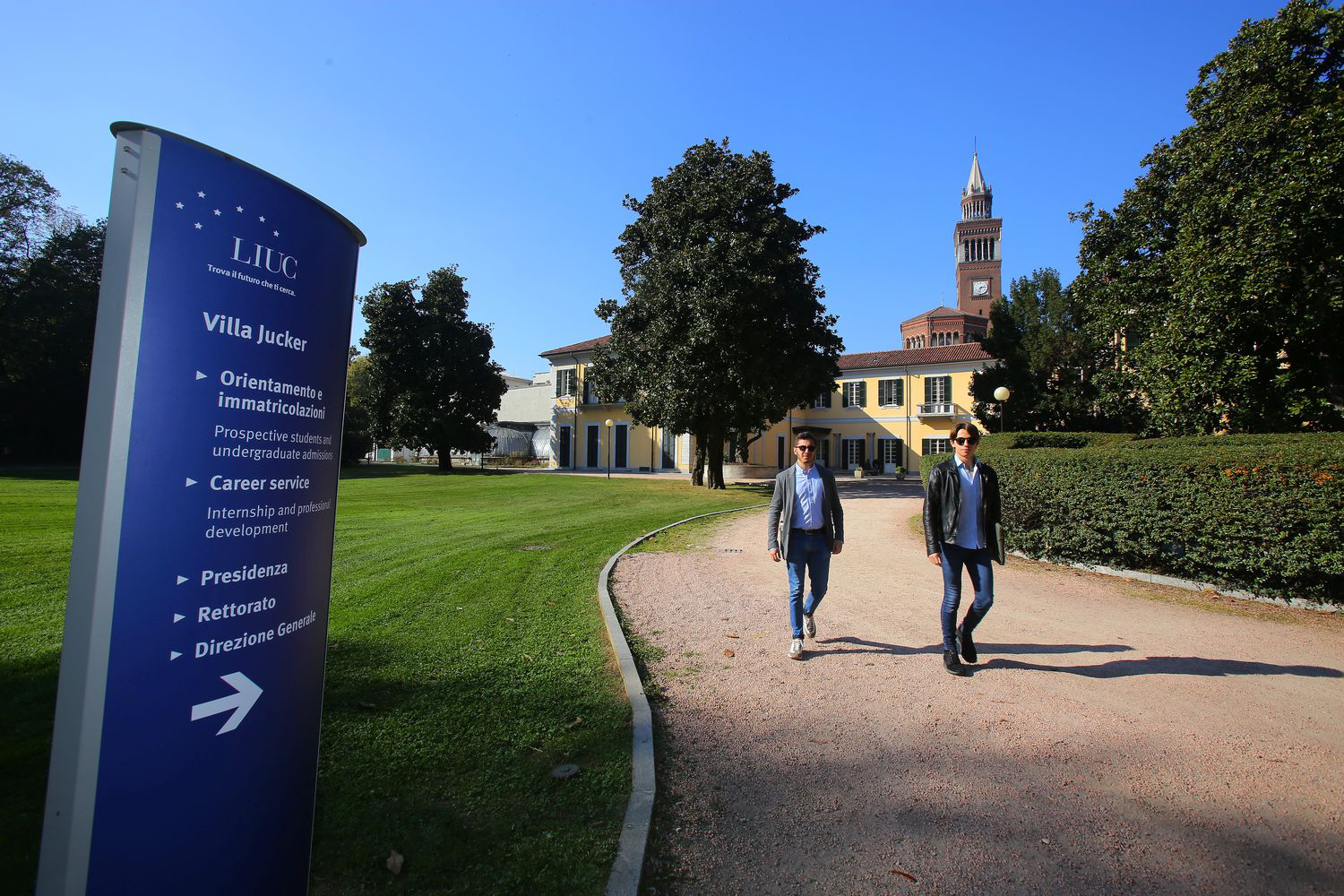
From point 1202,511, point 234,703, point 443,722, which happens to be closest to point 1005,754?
point 443,722

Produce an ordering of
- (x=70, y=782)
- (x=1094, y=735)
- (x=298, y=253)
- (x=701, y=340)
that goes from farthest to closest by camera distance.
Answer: (x=701, y=340), (x=1094, y=735), (x=298, y=253), (x=70, y=782)

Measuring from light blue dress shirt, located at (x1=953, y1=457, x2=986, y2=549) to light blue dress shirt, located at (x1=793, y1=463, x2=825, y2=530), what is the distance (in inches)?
43.4

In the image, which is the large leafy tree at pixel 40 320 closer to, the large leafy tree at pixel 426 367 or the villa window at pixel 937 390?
the large leafy tree at pixel 426 367

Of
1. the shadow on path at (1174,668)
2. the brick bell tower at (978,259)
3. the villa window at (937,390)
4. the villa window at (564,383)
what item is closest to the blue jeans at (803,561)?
the shadow on path at (1174,668)

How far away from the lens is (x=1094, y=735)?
13.1 ft

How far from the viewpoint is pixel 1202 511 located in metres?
7.65

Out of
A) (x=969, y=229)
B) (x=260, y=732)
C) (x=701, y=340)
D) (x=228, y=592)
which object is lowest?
(x=260, y=732)

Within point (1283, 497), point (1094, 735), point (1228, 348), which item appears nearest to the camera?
point (1094, 735)

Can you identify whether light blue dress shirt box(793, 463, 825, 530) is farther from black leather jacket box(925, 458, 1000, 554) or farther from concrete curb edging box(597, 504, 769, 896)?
concrete curb edging box(597, 504, 769, 896)

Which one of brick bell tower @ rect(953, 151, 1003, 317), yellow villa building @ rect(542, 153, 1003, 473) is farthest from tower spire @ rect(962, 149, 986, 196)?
yellow villa building @ rect(542, 153, 1003, 473)

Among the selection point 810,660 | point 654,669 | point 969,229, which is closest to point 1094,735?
point 810,660

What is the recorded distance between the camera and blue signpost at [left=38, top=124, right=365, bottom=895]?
1.75 meters

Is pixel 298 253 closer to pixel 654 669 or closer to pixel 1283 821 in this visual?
pixel 654 669

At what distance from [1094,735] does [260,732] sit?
14.5 feet
